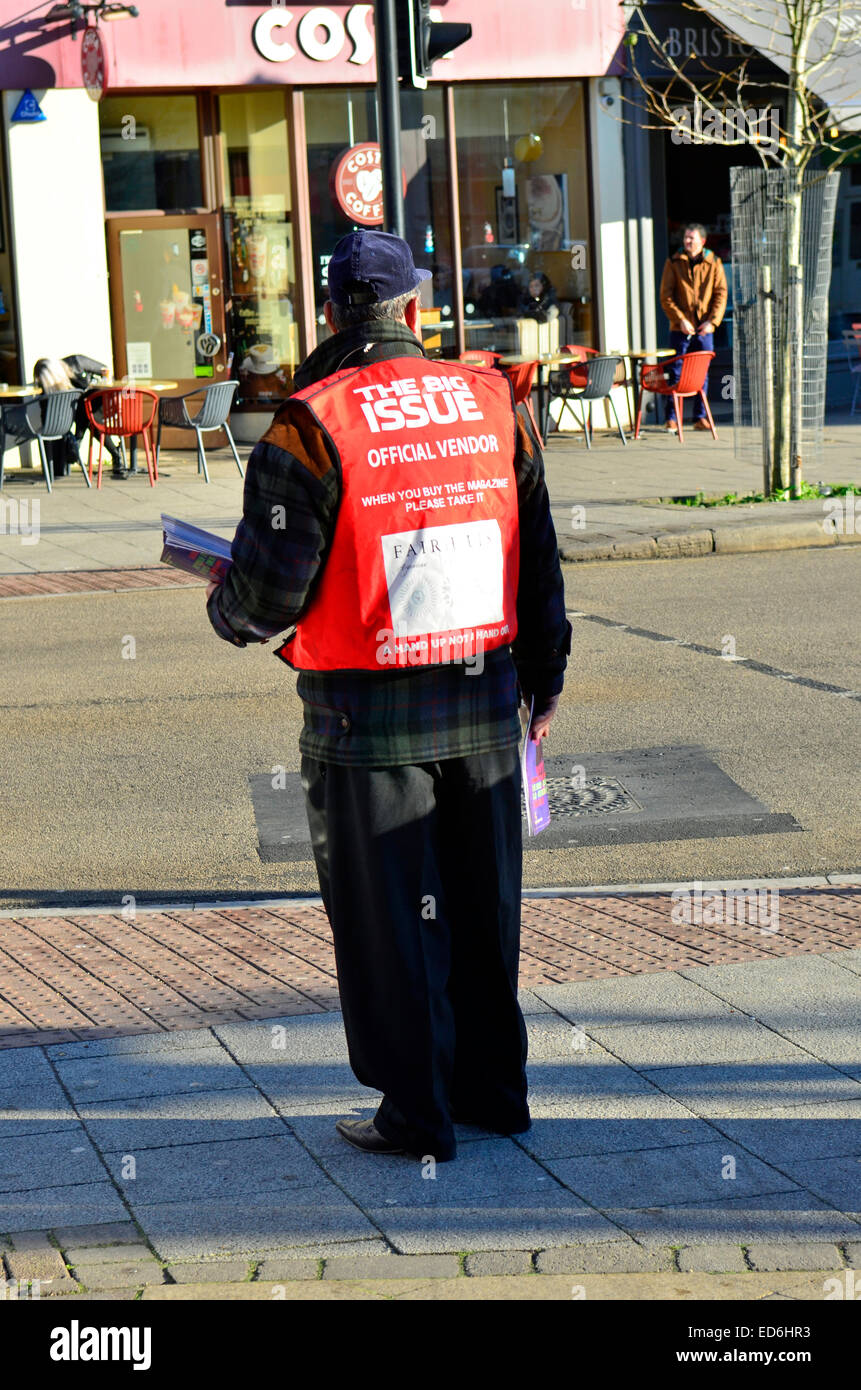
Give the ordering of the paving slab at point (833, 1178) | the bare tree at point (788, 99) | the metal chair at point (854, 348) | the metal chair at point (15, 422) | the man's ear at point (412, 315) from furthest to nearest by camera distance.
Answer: the metal chair at point (854, 348)
the metal chair at point (15, 422)
the bare tree at point (788, 99)
the man's ear at point (412, 315)
the paving slab at point (833, 1178)

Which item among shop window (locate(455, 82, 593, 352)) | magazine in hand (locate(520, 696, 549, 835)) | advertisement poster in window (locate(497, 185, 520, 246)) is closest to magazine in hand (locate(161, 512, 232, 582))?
magazine in hand (locate(520, 696, 549, 835))

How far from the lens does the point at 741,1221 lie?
3.44 m

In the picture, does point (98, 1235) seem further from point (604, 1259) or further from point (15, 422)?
point (15, 422)

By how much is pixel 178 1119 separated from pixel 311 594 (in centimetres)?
126

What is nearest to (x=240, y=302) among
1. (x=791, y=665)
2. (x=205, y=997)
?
(x=791, y=665)

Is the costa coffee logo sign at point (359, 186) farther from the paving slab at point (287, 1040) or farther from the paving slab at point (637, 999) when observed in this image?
the paving slab at point (287, 1040)

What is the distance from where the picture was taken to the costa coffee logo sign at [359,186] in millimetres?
20234

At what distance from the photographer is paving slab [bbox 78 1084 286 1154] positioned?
3.93 meters

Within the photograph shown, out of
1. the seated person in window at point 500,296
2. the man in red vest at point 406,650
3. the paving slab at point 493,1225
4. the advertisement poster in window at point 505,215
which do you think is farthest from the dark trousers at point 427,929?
the advertisement poster in window at point 505,215

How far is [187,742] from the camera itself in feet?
27.0

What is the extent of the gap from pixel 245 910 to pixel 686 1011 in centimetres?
171

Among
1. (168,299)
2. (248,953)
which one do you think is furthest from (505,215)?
(248,953)

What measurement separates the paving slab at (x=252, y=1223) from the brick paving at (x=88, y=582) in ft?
30.6

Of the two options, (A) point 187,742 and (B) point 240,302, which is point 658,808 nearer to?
(A) point 187,742
